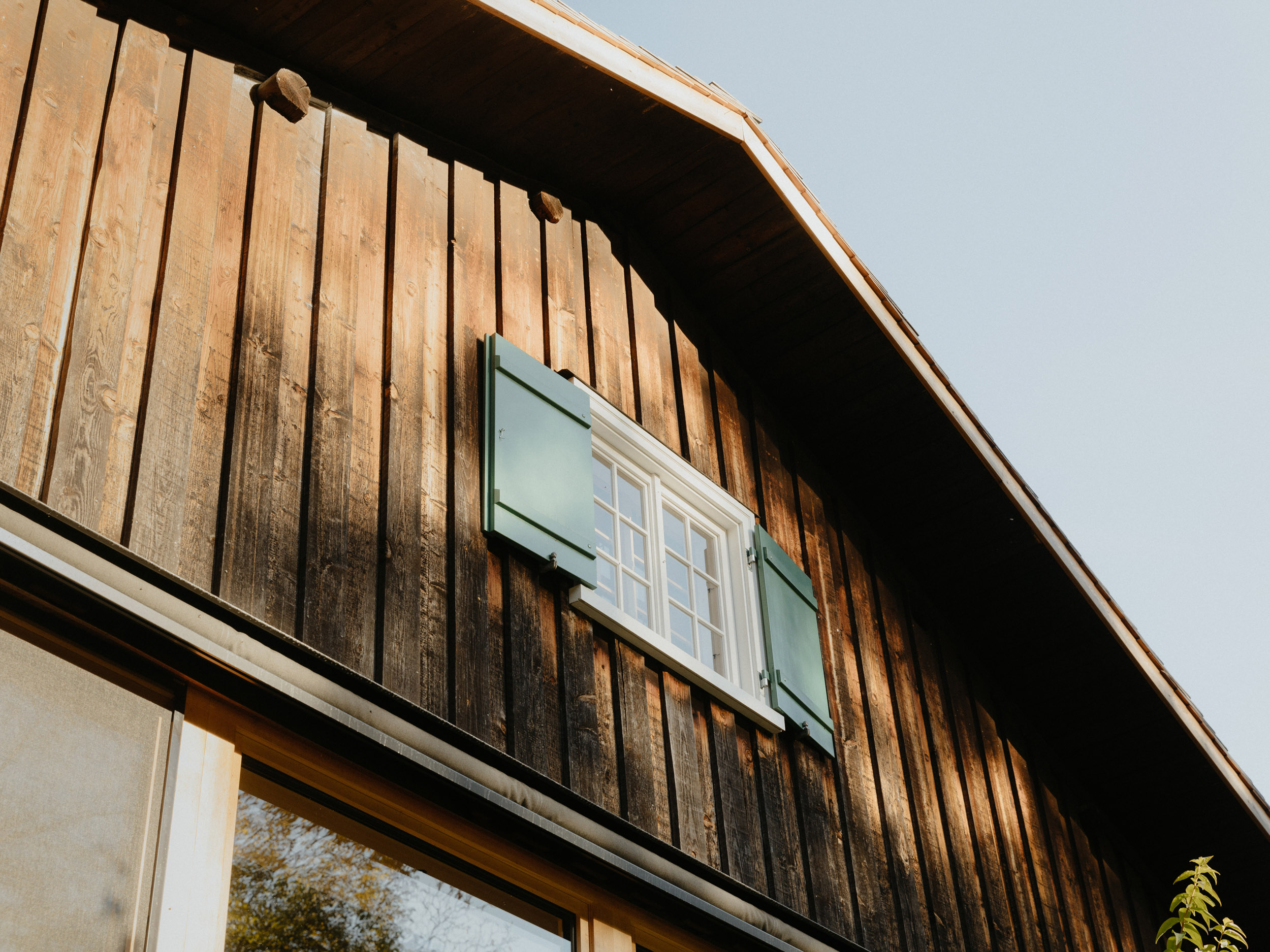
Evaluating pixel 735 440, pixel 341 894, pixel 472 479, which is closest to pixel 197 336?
pixel 472 479

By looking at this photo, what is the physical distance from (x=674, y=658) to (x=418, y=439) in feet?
4.21

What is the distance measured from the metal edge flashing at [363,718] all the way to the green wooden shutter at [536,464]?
97 cm

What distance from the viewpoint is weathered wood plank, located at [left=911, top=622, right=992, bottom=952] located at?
19.4ft

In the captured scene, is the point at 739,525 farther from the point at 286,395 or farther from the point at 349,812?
the point at 349,812

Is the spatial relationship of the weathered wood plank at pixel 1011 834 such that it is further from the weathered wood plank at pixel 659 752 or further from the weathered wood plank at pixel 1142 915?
the weathered wood plank at pixel 659 752

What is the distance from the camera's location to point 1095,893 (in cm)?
703

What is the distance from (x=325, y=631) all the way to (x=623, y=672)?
4.43 ft

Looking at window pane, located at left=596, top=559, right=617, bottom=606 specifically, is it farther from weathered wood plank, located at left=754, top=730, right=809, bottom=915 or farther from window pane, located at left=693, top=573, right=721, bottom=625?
weathered wood plank, located at left=754, top=730, right=809, bottom=915

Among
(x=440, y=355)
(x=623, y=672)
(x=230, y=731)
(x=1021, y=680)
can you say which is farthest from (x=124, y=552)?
(x=1021, y=680)

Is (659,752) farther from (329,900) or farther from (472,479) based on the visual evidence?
(329,900)

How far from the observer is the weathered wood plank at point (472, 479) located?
3.98 m

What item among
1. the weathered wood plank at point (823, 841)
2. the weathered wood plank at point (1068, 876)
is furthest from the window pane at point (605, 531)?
the weathered wood plank at point (1068, 876)

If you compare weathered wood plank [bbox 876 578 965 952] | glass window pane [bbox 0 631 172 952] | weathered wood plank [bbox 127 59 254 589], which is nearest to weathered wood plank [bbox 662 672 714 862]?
weathered wood plank [bbox 876 578 965 952]

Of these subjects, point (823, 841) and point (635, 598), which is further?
point (823, 841)
